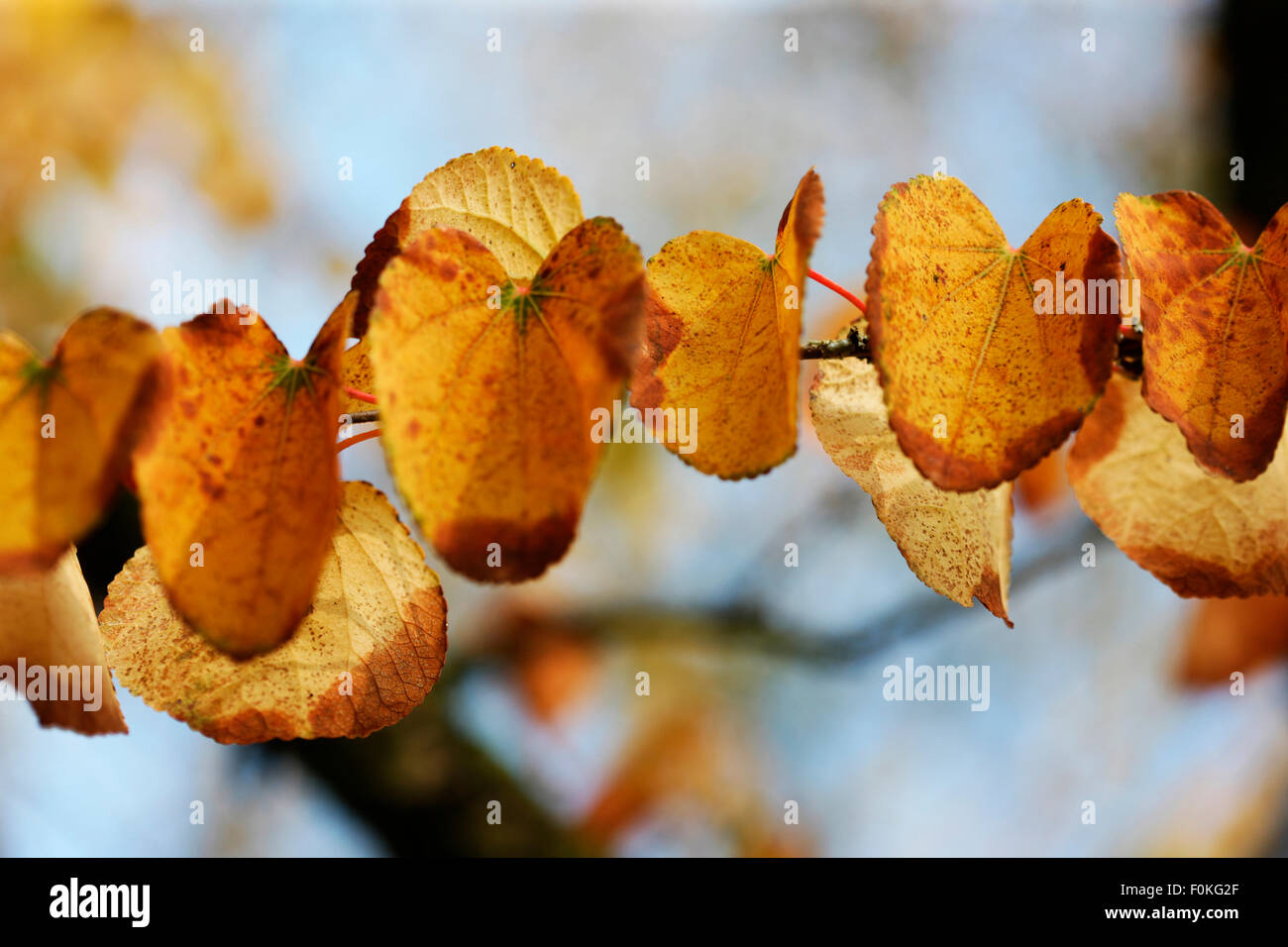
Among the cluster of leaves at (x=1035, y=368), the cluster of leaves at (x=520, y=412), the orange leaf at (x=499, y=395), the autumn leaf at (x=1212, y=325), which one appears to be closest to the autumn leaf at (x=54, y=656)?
the cluster of leaves at (x=520, y=412)

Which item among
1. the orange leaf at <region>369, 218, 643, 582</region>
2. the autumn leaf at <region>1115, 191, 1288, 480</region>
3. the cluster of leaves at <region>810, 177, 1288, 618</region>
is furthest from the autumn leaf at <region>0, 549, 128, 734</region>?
the autumn leaf at <region>1115, 191, 1288, 480</region>

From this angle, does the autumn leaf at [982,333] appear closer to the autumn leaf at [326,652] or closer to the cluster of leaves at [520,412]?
the cluster of leaves at [520,412]

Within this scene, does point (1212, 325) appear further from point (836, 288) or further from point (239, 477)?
point (239, 477)

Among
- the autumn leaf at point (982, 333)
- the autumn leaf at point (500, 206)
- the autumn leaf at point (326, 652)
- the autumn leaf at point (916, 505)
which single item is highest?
the autumn leaf at point (500, 206)

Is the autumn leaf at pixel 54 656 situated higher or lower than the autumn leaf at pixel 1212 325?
lower

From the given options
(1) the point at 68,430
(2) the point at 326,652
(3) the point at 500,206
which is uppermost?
(3) the point at 500,206

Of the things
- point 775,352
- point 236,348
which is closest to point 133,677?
point 236,348

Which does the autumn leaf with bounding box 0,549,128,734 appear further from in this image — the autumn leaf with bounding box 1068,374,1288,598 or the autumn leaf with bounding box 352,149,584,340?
the autumn leaf with bounding box 1068,374,1288,598

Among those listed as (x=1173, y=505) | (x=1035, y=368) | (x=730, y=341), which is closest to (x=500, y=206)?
(x=730, y=341)
